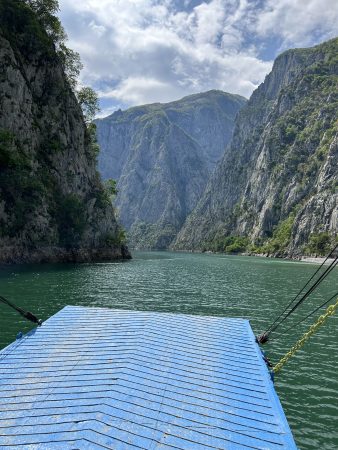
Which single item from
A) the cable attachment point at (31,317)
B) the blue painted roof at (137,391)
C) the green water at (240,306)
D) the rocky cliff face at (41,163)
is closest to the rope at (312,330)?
the blue painted roof at (137,391)

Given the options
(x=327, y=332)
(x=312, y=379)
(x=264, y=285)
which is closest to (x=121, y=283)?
(x=264, y=285)

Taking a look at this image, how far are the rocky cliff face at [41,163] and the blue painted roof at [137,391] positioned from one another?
57.8m

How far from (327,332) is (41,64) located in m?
90.1

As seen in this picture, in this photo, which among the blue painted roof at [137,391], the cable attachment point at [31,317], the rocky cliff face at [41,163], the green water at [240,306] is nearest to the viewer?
the blue painted roof at [137,391]

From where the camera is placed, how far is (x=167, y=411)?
30.9 ft

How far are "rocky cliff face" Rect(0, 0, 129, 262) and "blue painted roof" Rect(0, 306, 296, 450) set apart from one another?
5777 centimetres

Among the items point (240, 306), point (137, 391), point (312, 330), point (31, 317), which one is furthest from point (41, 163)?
point (137, 391)

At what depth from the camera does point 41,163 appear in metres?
83.5

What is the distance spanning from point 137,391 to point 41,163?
81536 mm

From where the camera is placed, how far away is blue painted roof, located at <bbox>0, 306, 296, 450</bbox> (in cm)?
821

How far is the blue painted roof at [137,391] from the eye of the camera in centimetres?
821

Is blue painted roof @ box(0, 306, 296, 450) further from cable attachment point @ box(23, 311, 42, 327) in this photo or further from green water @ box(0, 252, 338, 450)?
green water @ box(0, 252, 338, 450)

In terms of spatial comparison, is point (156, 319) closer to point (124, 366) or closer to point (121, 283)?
point (124, 366)

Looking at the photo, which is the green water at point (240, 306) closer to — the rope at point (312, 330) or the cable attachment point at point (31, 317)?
the rope at point (312, 330)
